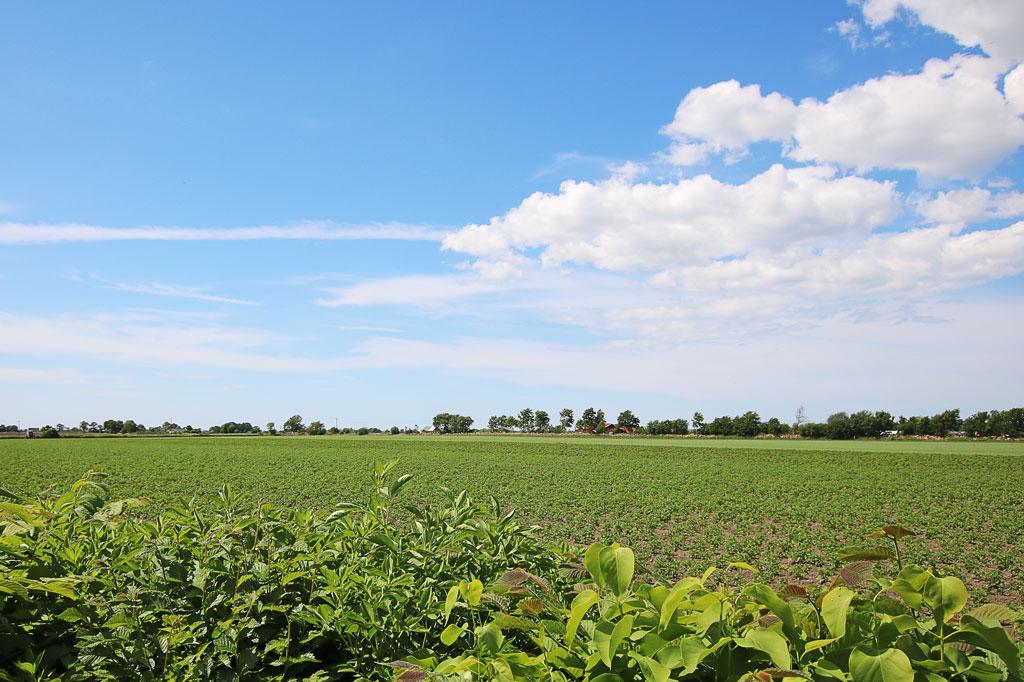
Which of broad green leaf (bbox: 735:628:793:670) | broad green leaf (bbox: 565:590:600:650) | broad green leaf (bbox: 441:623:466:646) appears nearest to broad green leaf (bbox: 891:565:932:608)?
broad green leaf (bbox: 735:628:793:670)

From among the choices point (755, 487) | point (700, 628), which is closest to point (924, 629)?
point (700, 628)

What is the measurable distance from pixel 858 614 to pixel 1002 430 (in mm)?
119703

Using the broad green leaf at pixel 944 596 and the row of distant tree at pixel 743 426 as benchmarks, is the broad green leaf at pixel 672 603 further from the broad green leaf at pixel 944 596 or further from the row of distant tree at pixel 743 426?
the row of distant tree at pixel 743 426

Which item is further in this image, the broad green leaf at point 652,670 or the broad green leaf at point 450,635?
the broad green leaf at point 450,635

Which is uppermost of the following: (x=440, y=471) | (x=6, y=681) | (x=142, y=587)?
(x=142, y=587)

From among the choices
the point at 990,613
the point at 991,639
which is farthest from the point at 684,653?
the point at 990,613

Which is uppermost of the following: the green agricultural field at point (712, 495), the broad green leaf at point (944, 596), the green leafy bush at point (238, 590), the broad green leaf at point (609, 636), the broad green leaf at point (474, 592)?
the broad green leaf at point (944, 596)

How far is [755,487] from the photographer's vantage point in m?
26.6

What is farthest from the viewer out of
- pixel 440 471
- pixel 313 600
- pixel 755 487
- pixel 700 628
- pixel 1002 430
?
pixel 1002 430

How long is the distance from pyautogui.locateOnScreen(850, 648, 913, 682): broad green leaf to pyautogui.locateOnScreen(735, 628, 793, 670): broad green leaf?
135 mm

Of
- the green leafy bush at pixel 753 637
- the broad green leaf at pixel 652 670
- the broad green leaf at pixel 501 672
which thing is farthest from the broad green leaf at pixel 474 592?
the broad green leaf at pixel 652 670

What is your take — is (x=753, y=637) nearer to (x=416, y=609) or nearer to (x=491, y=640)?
(x=491, y=640)

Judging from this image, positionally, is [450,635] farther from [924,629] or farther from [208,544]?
[208,544]

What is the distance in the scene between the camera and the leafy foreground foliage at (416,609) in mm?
1512
